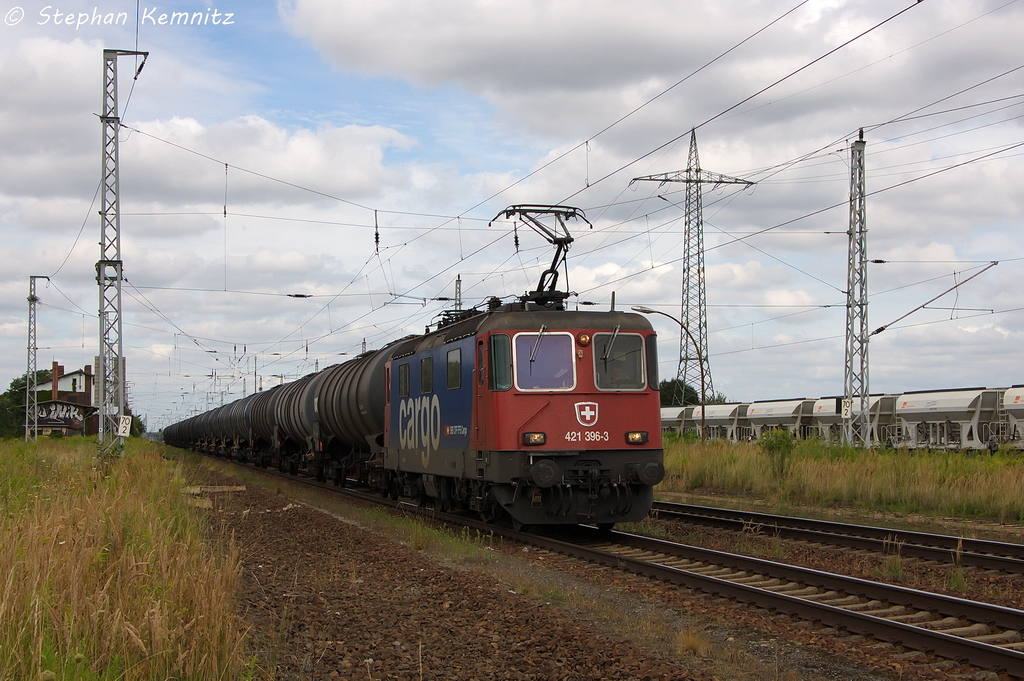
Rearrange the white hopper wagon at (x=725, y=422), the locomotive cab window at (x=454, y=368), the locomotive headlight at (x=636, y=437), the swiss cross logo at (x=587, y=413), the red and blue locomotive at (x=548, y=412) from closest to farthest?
the red and blue locomotive at (x=548, y=412) → the swiss cross logo at (x=587, y=413) → the locomotive headlight at (x=636, y=437) → the locomotive cab window at (x=454, y=368) → the white hopper wagon at (x=725, y=422)

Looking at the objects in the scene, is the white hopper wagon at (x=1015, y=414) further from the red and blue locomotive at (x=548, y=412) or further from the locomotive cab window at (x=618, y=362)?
the locomotive cab window at (x=618, y=362)

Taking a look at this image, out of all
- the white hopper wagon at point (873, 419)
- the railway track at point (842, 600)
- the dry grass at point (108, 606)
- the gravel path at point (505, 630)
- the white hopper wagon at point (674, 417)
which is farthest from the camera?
the white hopper wagon at point (674, 417)

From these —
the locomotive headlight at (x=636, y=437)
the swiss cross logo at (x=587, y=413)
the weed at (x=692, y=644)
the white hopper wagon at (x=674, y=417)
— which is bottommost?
the weed at (x=692, y=644)

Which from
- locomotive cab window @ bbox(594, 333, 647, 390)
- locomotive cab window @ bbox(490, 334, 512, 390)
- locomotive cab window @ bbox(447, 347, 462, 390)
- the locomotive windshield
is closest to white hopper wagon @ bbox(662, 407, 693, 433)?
locomotive cab window @ bbox(447, 347, 462, 390)

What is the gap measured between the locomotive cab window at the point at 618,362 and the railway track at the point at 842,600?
7.28ft

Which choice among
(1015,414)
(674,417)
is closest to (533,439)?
(1015,414)

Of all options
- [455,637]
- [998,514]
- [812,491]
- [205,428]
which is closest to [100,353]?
[812,491]

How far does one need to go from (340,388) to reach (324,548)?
12.2m

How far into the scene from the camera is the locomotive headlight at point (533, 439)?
41.3 ft

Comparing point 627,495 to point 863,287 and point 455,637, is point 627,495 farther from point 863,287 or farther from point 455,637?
point 863,287

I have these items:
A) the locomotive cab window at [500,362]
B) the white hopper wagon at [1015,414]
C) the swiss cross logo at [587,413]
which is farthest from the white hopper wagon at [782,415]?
the locomotive cab window at [500,362]

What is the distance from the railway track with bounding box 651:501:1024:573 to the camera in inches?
430

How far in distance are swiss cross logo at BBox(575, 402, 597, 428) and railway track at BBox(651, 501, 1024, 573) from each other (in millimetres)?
2757

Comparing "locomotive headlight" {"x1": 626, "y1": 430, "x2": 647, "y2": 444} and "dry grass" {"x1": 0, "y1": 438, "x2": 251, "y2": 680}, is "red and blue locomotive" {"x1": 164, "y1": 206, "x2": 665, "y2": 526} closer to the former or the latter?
"locomotive headlight" {"x1": 626, "y1": 430, "x2": 647, "y2": 444}
